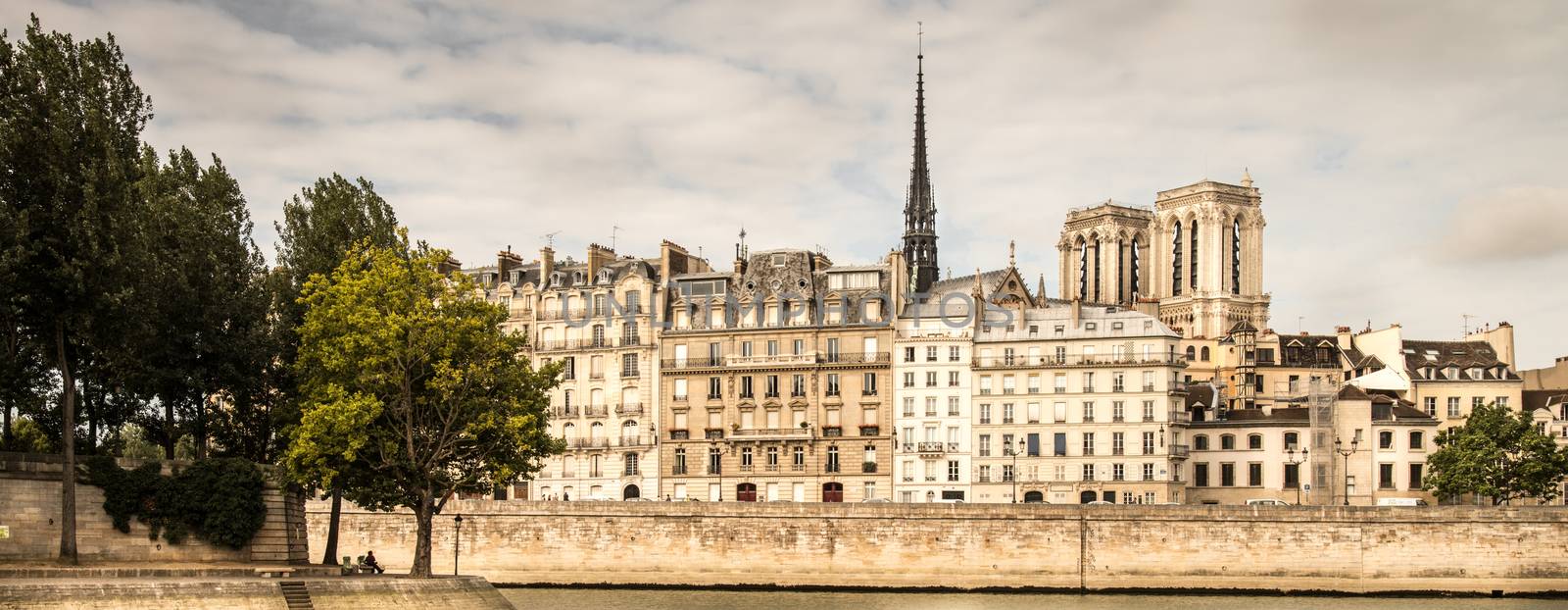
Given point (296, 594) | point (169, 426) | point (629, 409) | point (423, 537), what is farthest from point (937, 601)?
point (169, 426)

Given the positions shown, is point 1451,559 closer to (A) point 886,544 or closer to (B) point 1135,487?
(B) point 1135,487

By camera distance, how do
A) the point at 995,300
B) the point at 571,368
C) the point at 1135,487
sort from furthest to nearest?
the point at 995,300
the point at 571,368
the point at 1135,487

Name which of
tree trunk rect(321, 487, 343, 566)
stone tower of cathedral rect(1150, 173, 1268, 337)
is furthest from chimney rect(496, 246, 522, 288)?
stone tower of cathedral rect(1150, 173, 1268, 337)

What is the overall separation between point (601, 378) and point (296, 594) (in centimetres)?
4282

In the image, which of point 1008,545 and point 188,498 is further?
point 1008,545

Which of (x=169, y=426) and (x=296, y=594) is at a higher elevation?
(x=169, y=426)

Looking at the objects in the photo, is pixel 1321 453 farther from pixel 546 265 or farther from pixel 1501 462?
pixel 546 265

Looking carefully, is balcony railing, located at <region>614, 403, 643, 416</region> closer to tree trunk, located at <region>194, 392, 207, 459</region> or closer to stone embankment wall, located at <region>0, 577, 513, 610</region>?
tree trunk, located at <region>194, 392, 207, 459</region>

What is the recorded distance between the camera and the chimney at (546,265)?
88.9 m

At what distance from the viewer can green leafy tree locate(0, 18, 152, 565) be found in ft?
146

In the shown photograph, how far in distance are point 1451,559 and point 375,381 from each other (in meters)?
41.3

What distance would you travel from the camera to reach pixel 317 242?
57438mm

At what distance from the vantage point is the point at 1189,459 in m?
82.6

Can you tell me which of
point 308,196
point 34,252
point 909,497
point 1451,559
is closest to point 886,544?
point 909,497
